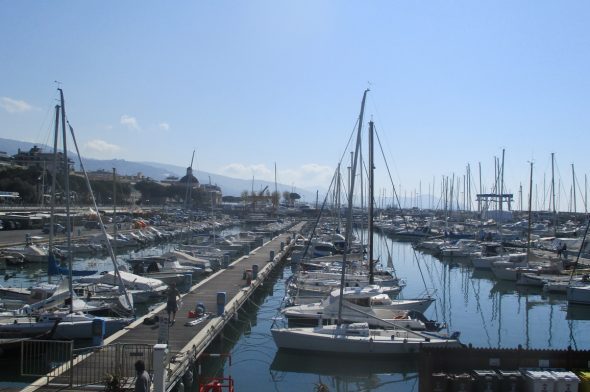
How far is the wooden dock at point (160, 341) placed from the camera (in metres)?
16.0

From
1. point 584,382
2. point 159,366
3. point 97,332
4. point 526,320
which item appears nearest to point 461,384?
point 584,382

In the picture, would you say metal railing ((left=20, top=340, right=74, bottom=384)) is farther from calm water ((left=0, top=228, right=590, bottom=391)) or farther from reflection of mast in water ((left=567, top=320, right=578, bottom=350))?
reflection of mast in water ((left=567, top=320, right=578, bottom=350))

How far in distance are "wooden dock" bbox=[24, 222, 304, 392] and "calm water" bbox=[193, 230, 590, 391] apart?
4.45 ft

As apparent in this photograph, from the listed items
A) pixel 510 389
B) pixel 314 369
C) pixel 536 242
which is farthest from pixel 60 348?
pixel 536 242

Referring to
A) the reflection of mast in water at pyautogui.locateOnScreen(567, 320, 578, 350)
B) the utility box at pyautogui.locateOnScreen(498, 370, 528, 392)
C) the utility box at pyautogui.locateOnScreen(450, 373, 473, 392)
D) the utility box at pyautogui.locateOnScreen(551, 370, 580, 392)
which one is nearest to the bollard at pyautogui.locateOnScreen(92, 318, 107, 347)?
the utility box at pyautogui.locateOnScreen(450, 373, 473, 392)

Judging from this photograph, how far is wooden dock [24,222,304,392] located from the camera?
52.6 feet

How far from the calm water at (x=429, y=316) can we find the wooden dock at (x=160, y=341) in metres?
1.36

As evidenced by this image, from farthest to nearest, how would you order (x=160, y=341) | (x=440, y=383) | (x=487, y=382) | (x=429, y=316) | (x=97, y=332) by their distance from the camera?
(x=429, y=316)
(x=97, y=332)
(x=160, y=341)
(x=440, y=383)
(x=487, y=382)

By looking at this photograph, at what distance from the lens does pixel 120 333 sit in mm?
21875

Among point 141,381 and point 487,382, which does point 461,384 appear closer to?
point 487,382

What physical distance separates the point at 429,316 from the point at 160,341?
19.2 metres

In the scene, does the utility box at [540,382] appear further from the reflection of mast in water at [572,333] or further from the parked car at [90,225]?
the parked car at [90,225]

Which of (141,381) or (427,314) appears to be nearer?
(141,381)

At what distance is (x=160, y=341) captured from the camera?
1900cm
